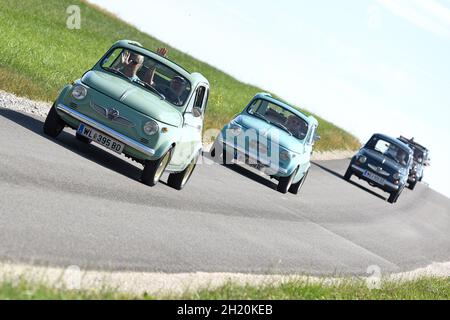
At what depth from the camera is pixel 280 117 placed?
21531 mm

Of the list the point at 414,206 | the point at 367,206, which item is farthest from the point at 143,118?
the point at 414,206

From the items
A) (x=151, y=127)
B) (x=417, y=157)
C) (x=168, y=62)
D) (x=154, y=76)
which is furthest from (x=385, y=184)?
(x=151, y=127)

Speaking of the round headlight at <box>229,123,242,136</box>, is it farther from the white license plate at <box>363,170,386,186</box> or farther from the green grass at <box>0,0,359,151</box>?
the white license plate at <box>363,170,386,186</box>

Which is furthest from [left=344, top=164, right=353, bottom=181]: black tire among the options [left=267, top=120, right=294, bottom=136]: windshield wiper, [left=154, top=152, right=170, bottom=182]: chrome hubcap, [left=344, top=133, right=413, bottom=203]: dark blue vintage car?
[left=154, top=152, right=170, bottom=182]: chrome hubcap

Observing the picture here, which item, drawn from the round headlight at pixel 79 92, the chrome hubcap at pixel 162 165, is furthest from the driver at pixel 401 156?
the round headlight at pixel 79 92

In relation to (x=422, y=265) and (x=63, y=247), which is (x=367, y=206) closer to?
(x=422, y=265)

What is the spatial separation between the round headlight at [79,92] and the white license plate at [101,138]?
1.33 feet

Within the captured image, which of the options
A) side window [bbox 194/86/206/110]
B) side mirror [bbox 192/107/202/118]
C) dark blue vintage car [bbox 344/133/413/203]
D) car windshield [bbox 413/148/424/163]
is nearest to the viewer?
side mirror [bbox 192/107/202/118]

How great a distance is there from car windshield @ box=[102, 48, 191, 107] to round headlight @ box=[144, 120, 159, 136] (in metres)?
1.04

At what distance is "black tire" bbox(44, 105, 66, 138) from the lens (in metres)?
13.9

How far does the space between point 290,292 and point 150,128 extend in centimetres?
449

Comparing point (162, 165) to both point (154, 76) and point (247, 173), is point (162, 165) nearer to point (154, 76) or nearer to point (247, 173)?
point (154, 76)

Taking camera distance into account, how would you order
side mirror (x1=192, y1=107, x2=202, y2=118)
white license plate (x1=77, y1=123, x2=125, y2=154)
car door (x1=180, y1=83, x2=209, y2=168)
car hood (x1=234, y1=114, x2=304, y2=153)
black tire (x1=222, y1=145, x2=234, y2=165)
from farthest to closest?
black tire (x1=222, y1=145, x2=234, y2=165) → car hood (x1=234, y1=114, x2=304, y2=153) → side mirror (x1=192, y1=107, x2=202, y2=118) → car door (x1=180, y1=83, x2=209, y2=168) → white license plate (x1=77, y1=123, x2=125, y2=154)

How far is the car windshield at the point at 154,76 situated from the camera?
14258mm
